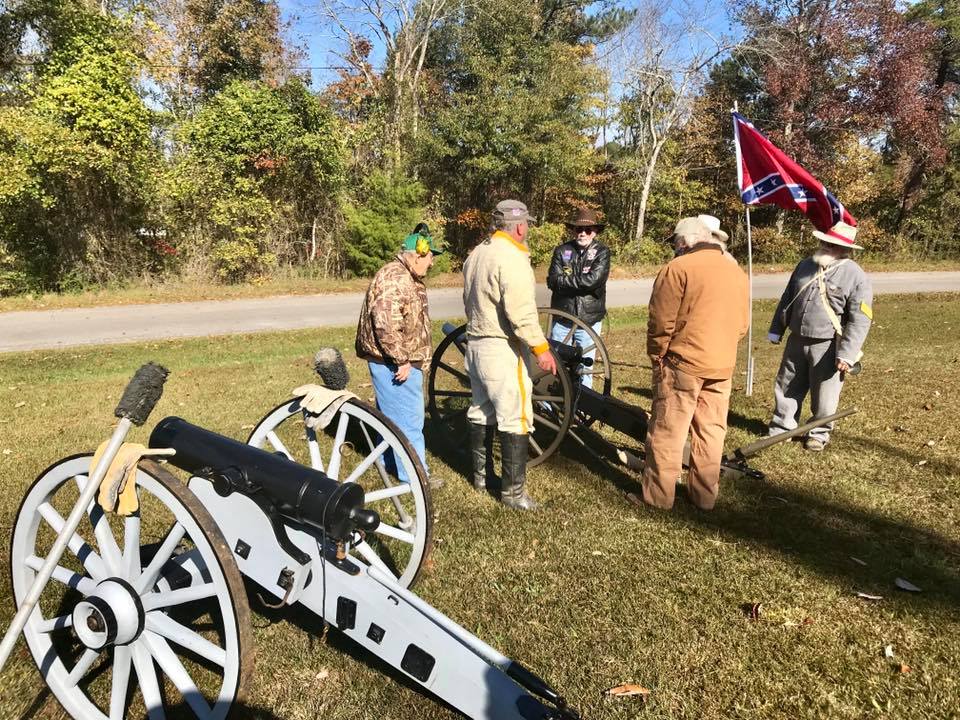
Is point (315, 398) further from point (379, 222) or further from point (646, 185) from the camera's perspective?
point (646, 185)

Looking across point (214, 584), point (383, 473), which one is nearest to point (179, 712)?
point (214, 584)

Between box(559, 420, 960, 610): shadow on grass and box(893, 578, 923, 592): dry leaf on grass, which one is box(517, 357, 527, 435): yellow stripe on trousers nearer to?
box(559, 420, 960, 610): shadow on grass

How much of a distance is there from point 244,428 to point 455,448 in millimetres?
2006

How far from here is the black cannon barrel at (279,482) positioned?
2.12 m

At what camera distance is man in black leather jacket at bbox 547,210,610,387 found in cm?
571

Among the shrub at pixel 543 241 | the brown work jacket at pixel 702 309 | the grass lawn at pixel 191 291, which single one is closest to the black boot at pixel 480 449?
the brown work jacket at pixel 702 309

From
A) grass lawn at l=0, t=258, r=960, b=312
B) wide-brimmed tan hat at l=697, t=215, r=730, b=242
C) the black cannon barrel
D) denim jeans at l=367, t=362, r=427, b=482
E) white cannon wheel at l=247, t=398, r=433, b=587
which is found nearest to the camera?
the black cannon barrel

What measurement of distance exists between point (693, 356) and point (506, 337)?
1.12 m

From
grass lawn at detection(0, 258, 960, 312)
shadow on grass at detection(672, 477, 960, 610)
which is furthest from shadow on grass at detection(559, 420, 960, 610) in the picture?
grass lawn at detection(0, 258, 960, 312)

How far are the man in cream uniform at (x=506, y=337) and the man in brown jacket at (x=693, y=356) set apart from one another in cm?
73

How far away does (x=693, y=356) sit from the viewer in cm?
369

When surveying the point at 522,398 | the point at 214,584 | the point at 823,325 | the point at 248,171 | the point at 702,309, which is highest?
the point at 248,171

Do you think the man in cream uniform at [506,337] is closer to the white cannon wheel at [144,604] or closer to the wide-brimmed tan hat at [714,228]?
the wide-brimmed tan hat at [714,228]

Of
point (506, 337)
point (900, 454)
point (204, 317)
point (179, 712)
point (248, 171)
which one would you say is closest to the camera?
point (179, 712)
